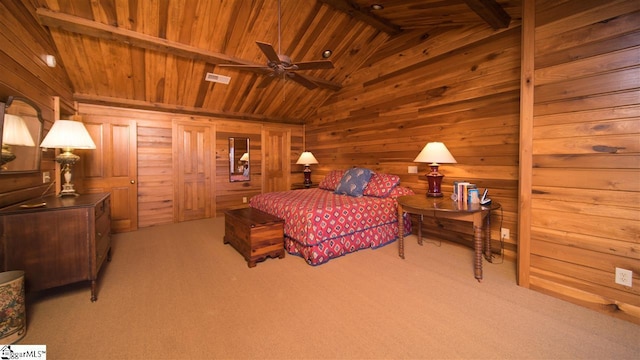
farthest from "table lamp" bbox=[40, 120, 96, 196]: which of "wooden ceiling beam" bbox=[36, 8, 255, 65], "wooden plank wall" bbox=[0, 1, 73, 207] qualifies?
"wooden ceiling beam" bbox=[36, 8, 255, 65]

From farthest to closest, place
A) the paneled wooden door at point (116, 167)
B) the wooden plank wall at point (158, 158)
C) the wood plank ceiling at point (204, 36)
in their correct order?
1. the wooden plank wall at point (158, 158)
2. the paneled wooden door at point (116, 167)
3. the wood plank ceiling at point (204, 36)

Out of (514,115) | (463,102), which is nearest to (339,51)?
(463,102)

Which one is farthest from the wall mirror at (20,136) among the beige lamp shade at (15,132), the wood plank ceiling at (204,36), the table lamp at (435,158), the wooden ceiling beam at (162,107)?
the table lamp at (435,158)

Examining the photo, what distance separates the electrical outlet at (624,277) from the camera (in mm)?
1713

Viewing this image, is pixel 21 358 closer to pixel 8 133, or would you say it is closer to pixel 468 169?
pixel 8 133

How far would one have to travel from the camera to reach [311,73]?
435 cm

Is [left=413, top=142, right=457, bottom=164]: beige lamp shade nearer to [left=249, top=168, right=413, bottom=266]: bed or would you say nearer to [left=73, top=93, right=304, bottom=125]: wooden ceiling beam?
[left=249, top=168, right=413, bottom=266]: bed

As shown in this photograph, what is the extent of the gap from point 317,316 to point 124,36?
3591 millimetres

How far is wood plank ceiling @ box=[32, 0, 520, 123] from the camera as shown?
2678 millimetres

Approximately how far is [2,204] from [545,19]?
4.37m

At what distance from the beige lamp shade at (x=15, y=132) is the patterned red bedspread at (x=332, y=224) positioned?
2.33m

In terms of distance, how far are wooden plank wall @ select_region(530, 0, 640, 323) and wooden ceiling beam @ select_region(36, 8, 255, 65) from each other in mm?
3528

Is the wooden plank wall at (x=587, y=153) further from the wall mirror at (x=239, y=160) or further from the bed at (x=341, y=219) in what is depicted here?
the wall mirror at (x=239, y=160)

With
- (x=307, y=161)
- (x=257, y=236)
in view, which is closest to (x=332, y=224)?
(x=257, y=236)
